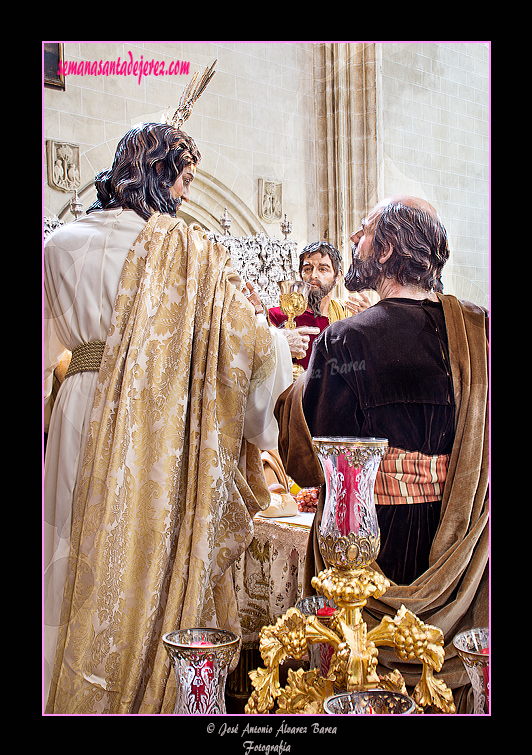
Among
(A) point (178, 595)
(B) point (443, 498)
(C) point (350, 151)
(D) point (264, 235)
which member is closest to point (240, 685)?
(A) point (178, 595)

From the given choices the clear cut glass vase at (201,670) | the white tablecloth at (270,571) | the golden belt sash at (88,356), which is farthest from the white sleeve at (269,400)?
the clear cut glass vase at (201,670)

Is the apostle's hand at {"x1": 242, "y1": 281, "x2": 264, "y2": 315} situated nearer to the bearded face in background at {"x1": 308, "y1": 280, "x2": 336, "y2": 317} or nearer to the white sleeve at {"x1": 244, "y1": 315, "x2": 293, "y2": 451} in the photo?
the white sleeve at {"x1": 244, "y1": 315, "x2": 293, "y2": 451}

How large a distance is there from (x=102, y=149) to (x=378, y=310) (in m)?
0.96

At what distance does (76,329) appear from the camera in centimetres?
226

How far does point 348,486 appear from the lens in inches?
63.2

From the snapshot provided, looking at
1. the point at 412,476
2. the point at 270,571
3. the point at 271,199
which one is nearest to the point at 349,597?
the point at 412,476

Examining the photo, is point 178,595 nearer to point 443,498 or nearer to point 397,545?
point 397,545

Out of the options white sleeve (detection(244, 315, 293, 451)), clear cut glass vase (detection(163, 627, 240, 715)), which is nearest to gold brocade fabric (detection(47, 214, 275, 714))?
white sleeve (detection(244, 315, 293, 451))

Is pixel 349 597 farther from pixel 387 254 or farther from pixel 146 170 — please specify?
pixel 146 170

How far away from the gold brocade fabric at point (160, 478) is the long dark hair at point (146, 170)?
95 mm

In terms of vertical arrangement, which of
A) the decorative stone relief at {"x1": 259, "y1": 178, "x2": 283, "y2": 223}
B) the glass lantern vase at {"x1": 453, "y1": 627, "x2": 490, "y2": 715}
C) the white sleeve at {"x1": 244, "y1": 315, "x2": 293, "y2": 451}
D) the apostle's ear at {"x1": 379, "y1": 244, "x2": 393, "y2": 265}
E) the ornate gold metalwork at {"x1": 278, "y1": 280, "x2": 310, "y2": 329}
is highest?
the decorative stone relief at {"x1": 259, "y1": 178, "x2": 283, "y2": 223}

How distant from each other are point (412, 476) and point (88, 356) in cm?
107

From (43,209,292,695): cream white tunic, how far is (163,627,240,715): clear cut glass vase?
62cm

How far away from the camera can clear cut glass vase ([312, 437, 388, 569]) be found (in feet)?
5.22
